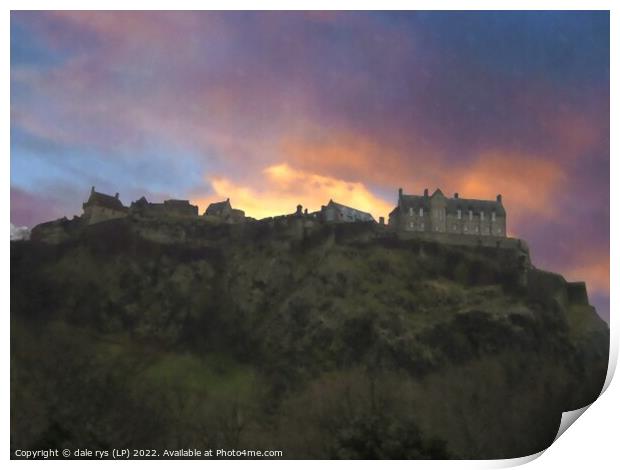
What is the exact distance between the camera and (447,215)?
37156 millimetres

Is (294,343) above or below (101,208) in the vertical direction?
below

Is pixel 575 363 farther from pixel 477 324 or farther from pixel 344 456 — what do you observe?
pixel 344 456

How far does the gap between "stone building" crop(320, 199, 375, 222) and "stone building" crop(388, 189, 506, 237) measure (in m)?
1.77

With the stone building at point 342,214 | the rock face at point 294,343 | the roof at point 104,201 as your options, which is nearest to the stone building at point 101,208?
the roof at point 104,201

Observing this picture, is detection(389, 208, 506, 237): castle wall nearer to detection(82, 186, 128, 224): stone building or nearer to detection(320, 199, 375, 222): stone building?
detection(320, 199, 375, 222): stone building

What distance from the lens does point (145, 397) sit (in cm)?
3112

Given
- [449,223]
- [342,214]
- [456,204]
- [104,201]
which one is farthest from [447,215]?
[104,201]

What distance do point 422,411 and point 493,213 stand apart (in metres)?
13.3

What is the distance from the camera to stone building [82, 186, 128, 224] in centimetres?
3541

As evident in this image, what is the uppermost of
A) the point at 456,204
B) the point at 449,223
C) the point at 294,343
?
the point at 456,204

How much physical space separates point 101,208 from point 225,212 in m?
7.69

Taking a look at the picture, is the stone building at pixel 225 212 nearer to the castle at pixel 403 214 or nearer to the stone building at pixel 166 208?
the castle at pixel 403 214

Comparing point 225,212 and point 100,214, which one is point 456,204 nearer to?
point 225,212

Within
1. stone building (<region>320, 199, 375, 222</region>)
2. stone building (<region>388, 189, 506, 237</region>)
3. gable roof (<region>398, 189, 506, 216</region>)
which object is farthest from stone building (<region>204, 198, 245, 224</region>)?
gable roof (<region>398, 189, 506, 216</region>)
